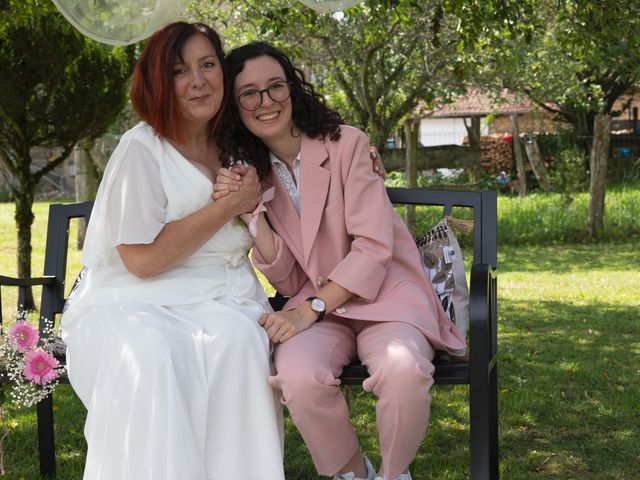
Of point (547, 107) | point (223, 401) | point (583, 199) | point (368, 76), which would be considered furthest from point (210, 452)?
point (547, 107)

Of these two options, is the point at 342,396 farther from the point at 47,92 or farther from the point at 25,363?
the point at 47,92

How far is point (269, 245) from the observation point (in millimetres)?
3611

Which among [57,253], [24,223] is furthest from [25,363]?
[24,223]

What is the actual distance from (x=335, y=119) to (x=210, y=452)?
139 cm

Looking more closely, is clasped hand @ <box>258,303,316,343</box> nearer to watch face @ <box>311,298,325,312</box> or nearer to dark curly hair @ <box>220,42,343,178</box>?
watch face @ <box>311,298,325,312</box>

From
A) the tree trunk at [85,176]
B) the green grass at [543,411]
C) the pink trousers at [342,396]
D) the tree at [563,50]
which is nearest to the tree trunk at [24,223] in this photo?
the green grass at [543,411]

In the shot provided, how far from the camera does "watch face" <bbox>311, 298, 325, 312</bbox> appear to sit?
345 centimetres

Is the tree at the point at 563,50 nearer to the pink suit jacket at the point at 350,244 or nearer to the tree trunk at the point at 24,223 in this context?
the pink suit jacket at the point at 350,244

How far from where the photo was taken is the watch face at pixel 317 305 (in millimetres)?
3453

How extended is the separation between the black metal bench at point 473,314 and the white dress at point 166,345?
40cm

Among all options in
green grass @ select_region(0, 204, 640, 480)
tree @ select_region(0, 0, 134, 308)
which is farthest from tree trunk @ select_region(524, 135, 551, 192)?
tree @ select_region(0, 0, 134, 308)

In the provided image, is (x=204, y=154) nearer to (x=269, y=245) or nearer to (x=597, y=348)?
(x=269, y=245)

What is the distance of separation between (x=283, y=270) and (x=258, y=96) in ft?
2.16

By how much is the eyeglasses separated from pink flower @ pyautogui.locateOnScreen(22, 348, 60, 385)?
115 centimetres
